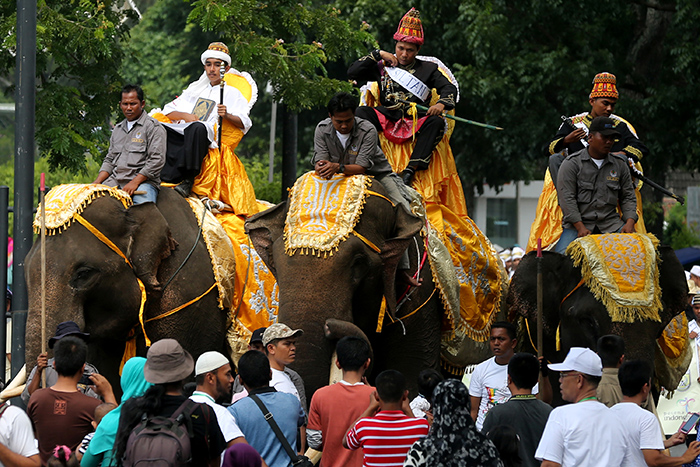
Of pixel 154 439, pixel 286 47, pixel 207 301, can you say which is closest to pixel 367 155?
pixel 207 301

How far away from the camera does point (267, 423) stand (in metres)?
7.04

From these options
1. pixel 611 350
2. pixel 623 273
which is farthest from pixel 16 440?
pixel 623 273

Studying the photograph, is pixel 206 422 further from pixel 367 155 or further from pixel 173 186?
pixel 173 186

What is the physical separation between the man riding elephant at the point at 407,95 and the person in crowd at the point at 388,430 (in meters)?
4.77

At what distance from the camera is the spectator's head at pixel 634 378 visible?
723 centimetres

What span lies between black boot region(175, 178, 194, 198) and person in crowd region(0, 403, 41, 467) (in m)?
4.51

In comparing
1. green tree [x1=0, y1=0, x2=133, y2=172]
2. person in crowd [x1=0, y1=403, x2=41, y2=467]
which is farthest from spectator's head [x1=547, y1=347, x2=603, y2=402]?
green tree [x1=0, y1=0, x2=133, y2=172]

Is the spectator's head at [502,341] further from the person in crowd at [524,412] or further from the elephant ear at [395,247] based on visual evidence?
the person in crowd at [524,412]

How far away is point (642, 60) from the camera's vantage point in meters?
22.3

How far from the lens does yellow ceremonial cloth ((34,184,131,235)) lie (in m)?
9.28

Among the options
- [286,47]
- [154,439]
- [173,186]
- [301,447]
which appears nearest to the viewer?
[154,439]

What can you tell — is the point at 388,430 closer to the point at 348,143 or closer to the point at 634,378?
the point at 634,378

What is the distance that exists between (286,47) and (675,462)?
1138 cm

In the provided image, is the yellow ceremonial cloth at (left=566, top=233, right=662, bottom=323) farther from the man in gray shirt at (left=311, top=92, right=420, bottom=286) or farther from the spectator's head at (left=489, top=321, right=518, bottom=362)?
the man in gray shirt at (left=311, top=92, right=420, bottom=286)
